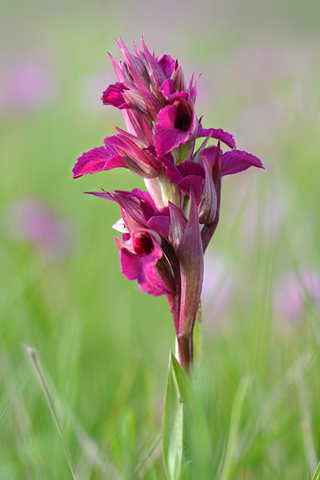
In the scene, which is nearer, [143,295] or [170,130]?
[170,130]

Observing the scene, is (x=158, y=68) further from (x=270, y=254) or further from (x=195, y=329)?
(x=270, y=254)

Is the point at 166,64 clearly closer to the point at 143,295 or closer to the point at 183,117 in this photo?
the point at 183,117

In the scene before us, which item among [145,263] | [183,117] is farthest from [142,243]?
[183,117]

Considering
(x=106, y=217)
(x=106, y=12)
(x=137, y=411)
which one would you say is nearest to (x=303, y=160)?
(x=106, y=217)

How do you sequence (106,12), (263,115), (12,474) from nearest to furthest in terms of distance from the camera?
(12,474) → (263,115) → (106,12)

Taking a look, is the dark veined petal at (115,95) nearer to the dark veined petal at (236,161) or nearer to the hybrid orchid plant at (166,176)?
the hybrid orchid plant at (166,176)

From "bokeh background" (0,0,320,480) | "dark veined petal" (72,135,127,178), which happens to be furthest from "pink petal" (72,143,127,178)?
"bokeh background" (0,0,320,480)

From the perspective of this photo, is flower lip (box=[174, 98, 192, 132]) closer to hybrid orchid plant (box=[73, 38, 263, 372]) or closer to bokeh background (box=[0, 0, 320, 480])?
hybrid orchid plant (box=[73, 38, 263, 372])
